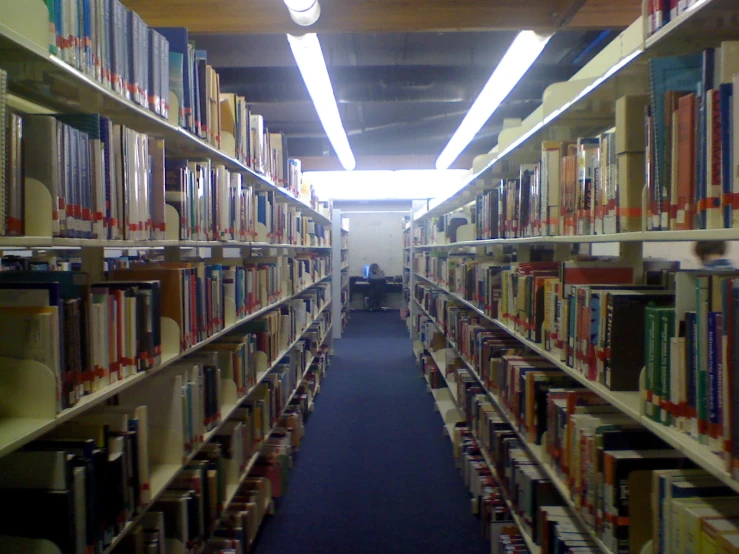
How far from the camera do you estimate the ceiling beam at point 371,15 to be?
2.82 meters

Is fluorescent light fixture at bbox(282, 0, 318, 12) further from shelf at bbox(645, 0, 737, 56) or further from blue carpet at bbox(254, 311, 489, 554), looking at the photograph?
blue carpet at bbox(254, 311, 489, 554)

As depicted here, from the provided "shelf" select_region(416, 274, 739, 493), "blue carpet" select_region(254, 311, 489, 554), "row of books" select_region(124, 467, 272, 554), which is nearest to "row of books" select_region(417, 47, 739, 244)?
"shelf" select_region(416, 274, 739, 493)

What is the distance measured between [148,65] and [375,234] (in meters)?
10.3

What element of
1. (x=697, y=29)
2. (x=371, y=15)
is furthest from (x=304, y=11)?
(x=697, y=29)

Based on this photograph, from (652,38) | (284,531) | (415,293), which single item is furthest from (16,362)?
(415,293)

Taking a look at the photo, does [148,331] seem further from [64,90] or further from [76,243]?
[64,90]

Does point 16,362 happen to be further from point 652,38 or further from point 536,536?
point 536,536

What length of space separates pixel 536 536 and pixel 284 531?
1.45 metres

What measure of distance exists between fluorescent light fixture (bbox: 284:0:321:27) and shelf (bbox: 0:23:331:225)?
780 mm

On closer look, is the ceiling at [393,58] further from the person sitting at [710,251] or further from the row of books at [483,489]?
the row of books at [483,489]

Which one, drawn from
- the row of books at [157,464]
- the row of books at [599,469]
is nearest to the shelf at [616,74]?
the row of books at [599,469]

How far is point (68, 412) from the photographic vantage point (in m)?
1.21

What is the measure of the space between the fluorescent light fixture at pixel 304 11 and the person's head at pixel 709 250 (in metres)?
2.19

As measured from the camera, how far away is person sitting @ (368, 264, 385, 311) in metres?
11.4
